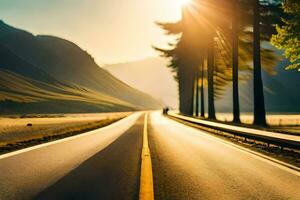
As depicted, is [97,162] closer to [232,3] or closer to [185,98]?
[232,3]

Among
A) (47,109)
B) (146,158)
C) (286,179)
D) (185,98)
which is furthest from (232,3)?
(47,109)

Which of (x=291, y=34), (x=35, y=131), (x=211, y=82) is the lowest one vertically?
(x=35, y=131)

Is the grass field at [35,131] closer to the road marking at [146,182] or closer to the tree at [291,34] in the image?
the road marking at [146,182]

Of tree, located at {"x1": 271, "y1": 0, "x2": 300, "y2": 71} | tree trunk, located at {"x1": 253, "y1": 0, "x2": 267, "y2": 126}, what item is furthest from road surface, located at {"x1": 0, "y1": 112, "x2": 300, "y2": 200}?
tree trunk, located at {"x1": 253, "y1": 0, "x2": 267, "y2": 126}

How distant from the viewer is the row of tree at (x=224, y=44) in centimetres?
2950

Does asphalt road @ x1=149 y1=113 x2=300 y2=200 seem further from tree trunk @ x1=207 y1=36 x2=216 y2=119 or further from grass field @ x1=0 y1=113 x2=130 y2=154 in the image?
tree trunk @ x1=207 y1=36 x2=216 y2=119

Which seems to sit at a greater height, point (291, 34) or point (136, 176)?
point (291, 34)

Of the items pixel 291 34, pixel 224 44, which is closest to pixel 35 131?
pixel 291 34

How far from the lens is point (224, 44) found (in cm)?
4356

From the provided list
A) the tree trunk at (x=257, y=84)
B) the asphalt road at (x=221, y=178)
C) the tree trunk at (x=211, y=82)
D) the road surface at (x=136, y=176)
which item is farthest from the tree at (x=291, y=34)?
the tree trunk at (x=211, y=82)

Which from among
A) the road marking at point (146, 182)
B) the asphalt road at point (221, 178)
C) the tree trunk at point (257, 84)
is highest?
the tree trunk at point (257, 84)

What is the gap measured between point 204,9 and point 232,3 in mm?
6406

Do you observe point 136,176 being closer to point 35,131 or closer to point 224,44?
point 35,131

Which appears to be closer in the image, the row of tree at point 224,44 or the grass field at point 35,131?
the grass field at point 35,131
